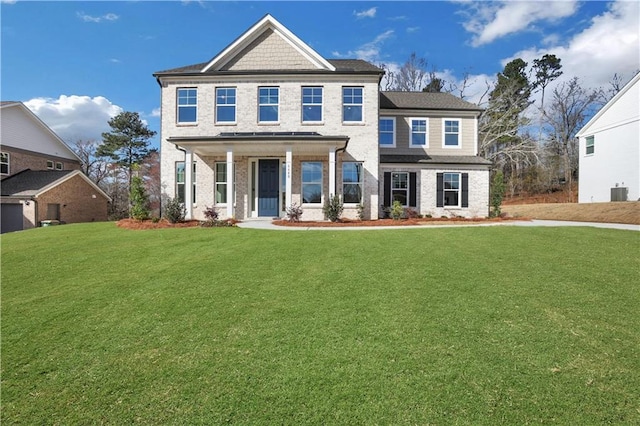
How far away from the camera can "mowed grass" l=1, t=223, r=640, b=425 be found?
282 cm

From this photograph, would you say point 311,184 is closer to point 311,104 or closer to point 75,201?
point 311,104

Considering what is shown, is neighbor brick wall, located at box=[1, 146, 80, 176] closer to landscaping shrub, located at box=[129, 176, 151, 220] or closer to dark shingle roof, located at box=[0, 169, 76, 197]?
dark shingle roof, located at box=[0, 169, 76, 197]

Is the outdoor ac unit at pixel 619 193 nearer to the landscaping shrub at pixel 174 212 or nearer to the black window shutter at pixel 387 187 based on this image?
the black window shutter at pixel 387 187

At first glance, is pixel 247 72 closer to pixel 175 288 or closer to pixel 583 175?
pixel 175 288

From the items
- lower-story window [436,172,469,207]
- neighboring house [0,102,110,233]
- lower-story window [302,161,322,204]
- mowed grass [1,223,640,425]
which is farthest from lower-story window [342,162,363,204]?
neighboring house [0,102,110,233]

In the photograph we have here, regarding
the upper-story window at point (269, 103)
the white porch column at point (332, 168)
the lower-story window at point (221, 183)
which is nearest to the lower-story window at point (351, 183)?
the white porch column at point (332, 168)

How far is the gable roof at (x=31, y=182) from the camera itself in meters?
21.8

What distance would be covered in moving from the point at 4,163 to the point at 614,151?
4300 cm

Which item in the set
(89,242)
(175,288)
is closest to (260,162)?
(89,242)

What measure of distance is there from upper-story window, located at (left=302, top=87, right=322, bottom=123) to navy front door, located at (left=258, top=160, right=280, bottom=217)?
2943 mm

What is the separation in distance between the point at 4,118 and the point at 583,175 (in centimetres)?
4312

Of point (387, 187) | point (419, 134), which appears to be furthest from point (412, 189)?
point (419, 134)

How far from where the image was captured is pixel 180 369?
3.37 m

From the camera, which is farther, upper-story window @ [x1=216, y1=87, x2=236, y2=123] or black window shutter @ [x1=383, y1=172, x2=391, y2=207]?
black window shutter @ [x1=383, y1=172, x2=391, y2=207]
